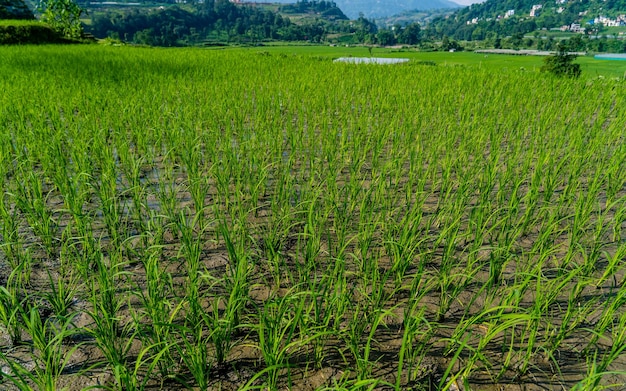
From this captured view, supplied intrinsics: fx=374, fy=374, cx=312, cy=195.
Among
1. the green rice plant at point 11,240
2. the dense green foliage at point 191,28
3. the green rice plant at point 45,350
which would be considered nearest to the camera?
the green rice plant at point 45,350

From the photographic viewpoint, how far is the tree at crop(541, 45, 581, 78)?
9.30m

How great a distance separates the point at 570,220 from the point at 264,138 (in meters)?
2.85

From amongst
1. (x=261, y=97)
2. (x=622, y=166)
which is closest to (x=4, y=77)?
(x=261, y=97)

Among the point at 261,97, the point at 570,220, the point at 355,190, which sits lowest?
the point at 570,220

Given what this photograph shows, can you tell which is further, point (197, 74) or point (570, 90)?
point (197, 74)

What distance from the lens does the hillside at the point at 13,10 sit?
30.2 m

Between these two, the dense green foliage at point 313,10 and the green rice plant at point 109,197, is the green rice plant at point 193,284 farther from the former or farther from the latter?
the dense green foliage at point 313,10

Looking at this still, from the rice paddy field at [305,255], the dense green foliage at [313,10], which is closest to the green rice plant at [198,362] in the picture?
the rice paddy field at [305,255]

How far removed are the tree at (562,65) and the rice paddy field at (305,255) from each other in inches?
152

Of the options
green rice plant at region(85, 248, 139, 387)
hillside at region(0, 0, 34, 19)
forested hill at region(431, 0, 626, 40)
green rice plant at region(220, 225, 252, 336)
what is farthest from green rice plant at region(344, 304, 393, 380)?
forested hill at region(431, 0, 626, 40)

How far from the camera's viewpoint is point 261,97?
5.89 metres

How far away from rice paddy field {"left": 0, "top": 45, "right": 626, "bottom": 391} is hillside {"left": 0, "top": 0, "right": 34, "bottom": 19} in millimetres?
34195

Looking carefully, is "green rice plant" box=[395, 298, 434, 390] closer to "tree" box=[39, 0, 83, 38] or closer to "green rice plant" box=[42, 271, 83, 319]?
"green rice plant" box=[42, 271, 83, 319]

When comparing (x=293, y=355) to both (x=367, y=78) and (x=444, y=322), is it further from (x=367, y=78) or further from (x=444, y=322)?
(x=367, y=78)
